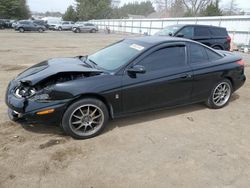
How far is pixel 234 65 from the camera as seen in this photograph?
570cm

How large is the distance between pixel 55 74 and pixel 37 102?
0.53 m

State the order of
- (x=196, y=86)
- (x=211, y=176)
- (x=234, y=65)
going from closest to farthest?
(x=211, y=176), (x=196, y=86), (x=234, y=65)

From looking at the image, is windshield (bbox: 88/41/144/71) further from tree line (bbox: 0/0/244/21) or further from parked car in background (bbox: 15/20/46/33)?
tree line (bbox: 0/0/244/21)

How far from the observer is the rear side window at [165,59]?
4599 millimetres

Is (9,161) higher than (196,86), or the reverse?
(196,86)

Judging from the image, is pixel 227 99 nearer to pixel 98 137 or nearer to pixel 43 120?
pixel 98 137

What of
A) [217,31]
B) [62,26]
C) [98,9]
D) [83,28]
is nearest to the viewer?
[217,31]

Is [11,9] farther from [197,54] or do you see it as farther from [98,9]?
[197,54]

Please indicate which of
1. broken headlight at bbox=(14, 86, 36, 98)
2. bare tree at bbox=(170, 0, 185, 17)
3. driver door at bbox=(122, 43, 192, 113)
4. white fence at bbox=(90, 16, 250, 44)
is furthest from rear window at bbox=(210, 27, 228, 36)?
bare tree at bbox=(170, 0, 185, 17)

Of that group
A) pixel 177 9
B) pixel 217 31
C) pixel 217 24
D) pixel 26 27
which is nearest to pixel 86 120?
pixel 217 31

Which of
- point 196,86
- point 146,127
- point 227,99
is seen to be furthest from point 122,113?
point 227,99

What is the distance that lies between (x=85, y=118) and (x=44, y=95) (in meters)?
0.72

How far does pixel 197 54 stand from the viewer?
17.0ft

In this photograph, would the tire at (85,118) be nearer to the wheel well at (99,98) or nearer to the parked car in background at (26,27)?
the wheel well at (99,98)
